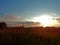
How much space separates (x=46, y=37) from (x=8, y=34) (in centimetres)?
381

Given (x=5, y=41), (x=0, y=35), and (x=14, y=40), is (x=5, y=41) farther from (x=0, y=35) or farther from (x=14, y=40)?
(x=0, y=35)

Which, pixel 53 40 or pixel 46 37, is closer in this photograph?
pixel 53 40

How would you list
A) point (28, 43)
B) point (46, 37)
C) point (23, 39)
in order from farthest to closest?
1. point (46, 37)
2. point (23, 39)
3. point (28, 43)

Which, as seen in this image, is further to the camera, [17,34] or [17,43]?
Result: [17,34]

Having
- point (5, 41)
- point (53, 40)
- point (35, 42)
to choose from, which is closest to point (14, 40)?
point (5, 41)

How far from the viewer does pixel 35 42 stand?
18.5m

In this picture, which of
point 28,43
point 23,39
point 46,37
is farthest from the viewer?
point 46,37

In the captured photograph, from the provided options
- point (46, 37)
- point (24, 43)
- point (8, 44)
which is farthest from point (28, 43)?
point (46, 37)

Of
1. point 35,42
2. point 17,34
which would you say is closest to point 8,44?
point 35,42

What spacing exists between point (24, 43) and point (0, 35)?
4547 mm

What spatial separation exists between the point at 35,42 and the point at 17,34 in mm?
4248

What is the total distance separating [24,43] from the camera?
731 inches

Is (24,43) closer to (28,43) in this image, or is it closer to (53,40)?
(28,43)

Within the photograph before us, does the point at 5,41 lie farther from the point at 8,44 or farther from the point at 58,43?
the point at 58,43
